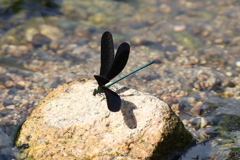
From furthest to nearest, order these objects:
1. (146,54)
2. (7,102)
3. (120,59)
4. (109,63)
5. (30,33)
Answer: (30,33) → (146,54) → (7,102) → (109,63) → (120,59)

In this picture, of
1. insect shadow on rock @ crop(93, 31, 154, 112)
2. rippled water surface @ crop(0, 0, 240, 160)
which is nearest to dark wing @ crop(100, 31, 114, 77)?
insect shadow on rock @ crop(93, 31, 154, 112)

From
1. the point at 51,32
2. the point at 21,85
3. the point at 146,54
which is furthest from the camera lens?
the point at 51,32

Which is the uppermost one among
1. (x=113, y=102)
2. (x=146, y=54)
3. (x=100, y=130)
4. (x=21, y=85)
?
(x=113, y=102)

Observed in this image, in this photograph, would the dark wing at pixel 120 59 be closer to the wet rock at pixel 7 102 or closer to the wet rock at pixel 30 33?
the wet rock at pixel 7 102

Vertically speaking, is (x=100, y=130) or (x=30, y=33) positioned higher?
(x=100, y=130)

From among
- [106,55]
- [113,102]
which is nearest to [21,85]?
[106,55]

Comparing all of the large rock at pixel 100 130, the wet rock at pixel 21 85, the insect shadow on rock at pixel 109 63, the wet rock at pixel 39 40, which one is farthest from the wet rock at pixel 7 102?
the wet rock at pixel 39 40

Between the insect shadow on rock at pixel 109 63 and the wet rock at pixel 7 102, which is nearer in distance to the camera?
the insect shadow on rock at pixel 109 63

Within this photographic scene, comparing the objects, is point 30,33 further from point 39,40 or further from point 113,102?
point 113,102

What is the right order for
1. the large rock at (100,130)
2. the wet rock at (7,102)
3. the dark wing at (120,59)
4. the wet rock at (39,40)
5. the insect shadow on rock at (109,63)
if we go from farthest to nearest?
the wet rock at (39,40), the wet rock at (7,102), the dark wing at (120,59), the insect shadow on rock at (109,63), the large rock at (100,130)
